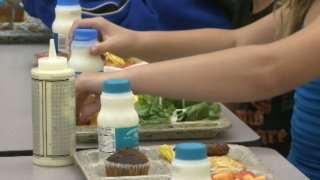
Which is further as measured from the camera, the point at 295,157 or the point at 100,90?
the point at 295,157

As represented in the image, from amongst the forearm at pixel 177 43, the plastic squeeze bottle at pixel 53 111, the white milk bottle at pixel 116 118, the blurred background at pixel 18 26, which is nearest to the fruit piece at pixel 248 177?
the white milk bottle at pixel 116 118

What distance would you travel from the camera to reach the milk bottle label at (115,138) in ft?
4.14

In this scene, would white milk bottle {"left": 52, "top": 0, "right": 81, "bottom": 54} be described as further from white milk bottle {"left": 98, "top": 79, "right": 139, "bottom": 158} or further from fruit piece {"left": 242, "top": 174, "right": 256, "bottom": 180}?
fruit piece {"left": 242, "top": 174, "right": 256, "bottom": 180}

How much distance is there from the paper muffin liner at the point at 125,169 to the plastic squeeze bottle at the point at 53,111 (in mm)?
131

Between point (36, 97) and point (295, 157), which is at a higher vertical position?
point (36, 97)

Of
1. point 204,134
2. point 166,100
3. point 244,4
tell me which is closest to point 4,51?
point 244,4

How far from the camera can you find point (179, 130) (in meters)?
1.49

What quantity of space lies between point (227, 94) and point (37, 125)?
0.35 meters

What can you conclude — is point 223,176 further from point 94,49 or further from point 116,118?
point 94,49

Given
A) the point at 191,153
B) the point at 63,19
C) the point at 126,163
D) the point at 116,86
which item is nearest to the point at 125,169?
the point at 126,163

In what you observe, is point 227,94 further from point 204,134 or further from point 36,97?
point 36,97

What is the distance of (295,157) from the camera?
179 centimetres

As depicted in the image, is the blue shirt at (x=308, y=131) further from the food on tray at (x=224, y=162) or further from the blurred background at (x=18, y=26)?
the blurred background at (x=18, y=26)

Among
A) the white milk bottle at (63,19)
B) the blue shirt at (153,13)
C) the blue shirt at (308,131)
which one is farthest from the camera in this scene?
the blue shirt at (153,13)
